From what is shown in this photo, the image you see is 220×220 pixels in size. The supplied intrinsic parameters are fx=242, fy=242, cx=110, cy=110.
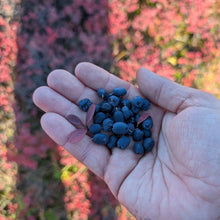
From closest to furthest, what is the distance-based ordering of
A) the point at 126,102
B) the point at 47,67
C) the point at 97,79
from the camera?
the point at 126,102 → the point at 97,79 → the point at 47,67

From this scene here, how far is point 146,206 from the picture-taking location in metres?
1.67

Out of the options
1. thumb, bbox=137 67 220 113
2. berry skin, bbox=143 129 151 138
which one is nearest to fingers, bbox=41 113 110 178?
berry skin, bbox=143 129 151 138

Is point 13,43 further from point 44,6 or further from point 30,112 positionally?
point 30,112

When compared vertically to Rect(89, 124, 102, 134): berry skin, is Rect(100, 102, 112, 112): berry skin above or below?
above

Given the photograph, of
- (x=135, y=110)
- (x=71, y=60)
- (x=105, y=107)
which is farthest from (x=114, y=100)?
(x=71, y=60)

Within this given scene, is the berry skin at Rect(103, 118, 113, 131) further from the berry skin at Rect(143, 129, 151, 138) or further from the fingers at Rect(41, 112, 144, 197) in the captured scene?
the berry skin at Rect(143, 129, 151, 138)

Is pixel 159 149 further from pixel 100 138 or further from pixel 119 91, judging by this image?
pixel 119 91

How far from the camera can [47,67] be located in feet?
9.13

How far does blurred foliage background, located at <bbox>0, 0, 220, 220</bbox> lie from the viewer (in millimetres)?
2658

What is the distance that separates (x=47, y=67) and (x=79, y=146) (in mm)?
1266

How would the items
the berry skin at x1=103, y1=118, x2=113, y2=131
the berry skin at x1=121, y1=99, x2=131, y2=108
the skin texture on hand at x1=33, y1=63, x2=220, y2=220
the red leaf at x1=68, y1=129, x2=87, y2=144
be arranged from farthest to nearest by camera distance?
1. the berry skin at x1=121, y1=99, x2=131, y2=108
2. the berry skin at x1=103, y1=118, x2=113, y2=131
3. the red leaf at x1=68, y1=129, x2=87, y2=144
4. the skin texture on hand at x1=33, y1=63, x2=220, y2=220

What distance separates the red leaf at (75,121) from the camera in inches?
78.2

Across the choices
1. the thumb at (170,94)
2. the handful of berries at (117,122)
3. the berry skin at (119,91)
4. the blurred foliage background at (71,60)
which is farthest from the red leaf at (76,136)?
the blurred foliage background at (71,60)

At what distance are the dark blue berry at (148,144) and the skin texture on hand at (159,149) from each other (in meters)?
0.06
